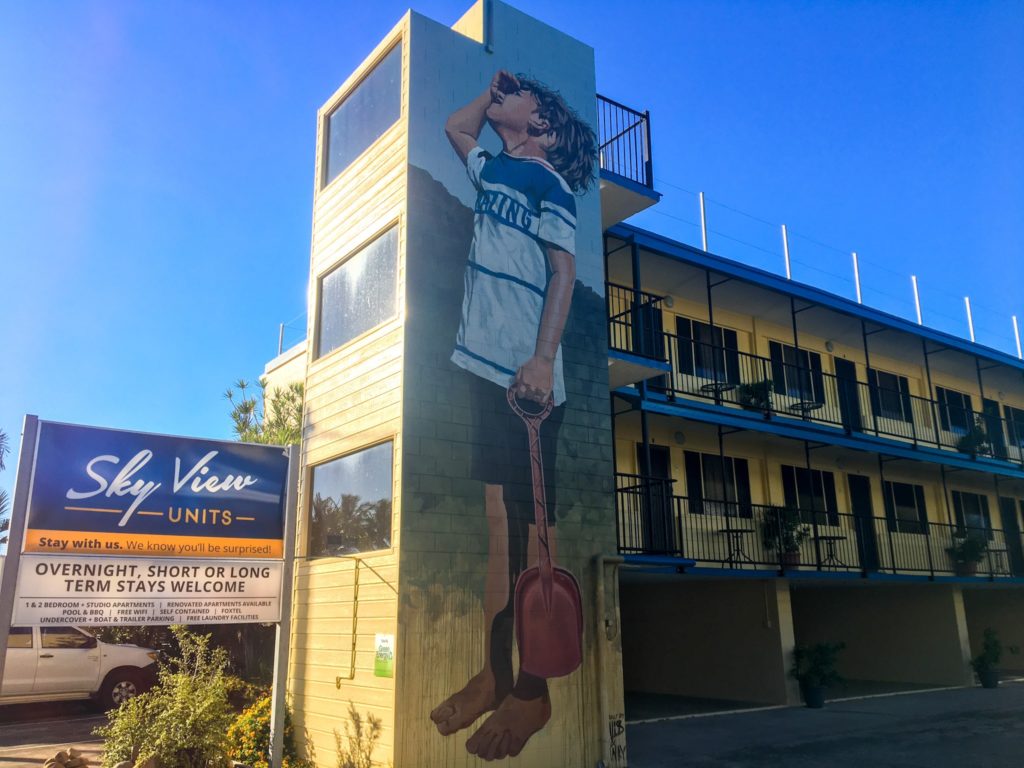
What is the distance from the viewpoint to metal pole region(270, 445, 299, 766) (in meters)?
9.56

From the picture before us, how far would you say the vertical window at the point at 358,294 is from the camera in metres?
11.5

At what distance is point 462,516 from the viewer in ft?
34.4

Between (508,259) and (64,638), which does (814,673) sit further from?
(64,638)

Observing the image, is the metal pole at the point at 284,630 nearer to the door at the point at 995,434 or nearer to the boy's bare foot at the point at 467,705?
the boy's bare foot at the point at 467,705

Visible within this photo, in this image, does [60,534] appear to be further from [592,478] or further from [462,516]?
[592,478]

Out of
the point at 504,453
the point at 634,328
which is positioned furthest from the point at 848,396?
the point at 504,453

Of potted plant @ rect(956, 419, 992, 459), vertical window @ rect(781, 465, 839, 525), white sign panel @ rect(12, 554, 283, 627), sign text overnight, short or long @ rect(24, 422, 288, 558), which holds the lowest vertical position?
white sign panel @ rect(12, 554, 283, 627)

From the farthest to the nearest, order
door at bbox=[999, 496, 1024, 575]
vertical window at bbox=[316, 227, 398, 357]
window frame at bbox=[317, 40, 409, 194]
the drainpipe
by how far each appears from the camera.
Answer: door at bbox=[999, 496, 1024, 575], window frame at bbox=[317, 40, 409, 194], vertical window at bbox=[316, 227, 398, 357], the drainpipe

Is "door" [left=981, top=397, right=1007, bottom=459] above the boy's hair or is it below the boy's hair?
below

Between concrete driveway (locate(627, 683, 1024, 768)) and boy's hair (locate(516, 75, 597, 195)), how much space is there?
27.2 ft

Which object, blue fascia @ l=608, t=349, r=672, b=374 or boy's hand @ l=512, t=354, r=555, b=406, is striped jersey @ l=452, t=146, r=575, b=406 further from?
blue fascia @ l=608, t=349, r=672, b=374

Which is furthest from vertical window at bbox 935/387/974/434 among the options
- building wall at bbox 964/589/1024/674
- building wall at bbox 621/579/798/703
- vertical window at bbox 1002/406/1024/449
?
building wall at bbox 621/579/798/703

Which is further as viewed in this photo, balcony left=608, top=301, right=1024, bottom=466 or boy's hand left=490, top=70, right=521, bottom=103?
balcony left=608, top=301, right=1024, bottom=466

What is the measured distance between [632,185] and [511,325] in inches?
169
